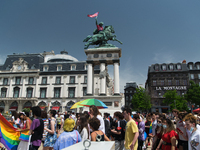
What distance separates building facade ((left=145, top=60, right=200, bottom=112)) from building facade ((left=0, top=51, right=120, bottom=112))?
83.7 feet

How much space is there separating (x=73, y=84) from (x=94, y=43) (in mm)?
23095

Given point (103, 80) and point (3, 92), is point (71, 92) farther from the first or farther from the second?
point (103, 80)

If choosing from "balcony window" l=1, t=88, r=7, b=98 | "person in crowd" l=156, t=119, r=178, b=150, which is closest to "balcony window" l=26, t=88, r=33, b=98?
"balcony window" l=1, t=88, r=7, b=98

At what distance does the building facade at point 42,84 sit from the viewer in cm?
4803

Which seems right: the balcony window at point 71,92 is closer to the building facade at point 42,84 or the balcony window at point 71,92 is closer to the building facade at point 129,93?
the building facade at point 42,84

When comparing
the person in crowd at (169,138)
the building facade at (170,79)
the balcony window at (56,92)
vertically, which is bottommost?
the person in crowd at (169,138)

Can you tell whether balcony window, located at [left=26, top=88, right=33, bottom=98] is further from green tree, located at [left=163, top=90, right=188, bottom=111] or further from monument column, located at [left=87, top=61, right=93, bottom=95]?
green tree, located at [left=163, top=90, right=188, bottom=111]

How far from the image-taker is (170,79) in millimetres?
61156

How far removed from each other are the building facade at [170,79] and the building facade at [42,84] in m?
25.5

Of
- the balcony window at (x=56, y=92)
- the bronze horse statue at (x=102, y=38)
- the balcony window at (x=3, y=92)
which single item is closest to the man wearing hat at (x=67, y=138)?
the bronze horse statue at (x=102, y=38)

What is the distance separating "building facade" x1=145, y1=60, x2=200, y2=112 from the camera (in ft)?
195

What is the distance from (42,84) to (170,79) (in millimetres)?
45629

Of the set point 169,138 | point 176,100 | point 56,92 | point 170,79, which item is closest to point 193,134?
point 169,138

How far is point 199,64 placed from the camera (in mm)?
60125
